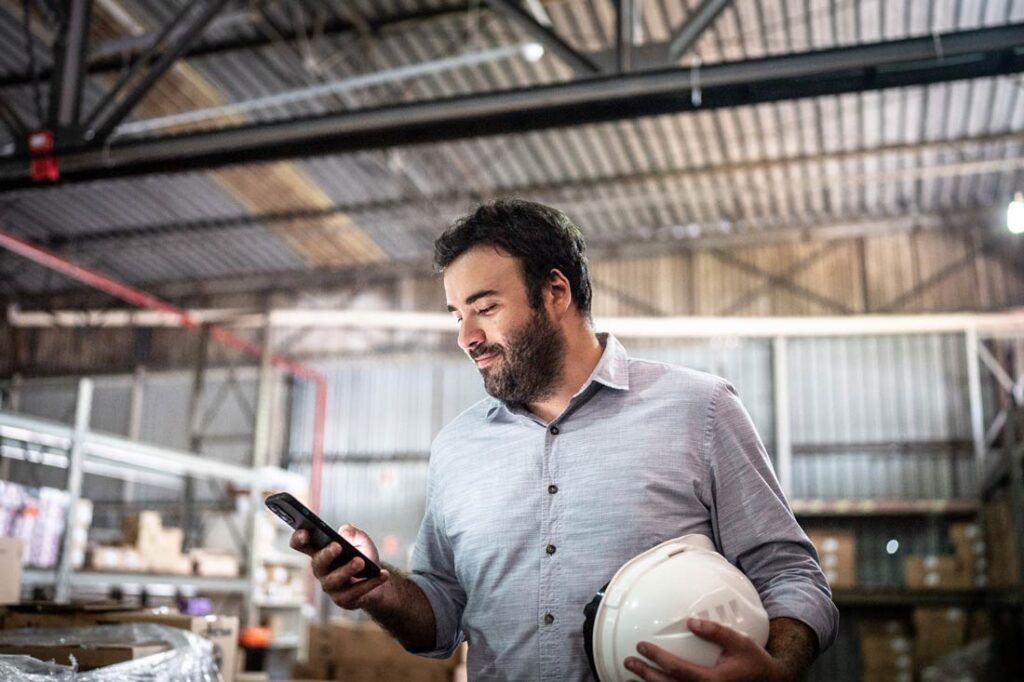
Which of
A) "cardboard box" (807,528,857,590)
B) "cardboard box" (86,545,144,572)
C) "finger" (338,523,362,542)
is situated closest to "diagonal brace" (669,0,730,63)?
"finger" (338,523,362,542)

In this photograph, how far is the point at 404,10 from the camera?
10.1 meters

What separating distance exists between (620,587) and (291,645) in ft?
39.7

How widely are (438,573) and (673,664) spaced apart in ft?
2.90

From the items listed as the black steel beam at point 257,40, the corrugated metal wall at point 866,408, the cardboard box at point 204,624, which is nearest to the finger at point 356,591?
the cardboard box at point 204,624

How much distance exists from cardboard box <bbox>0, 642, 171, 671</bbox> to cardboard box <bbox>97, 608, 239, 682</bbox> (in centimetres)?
Answer: 80

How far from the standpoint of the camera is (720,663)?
1.77 metres

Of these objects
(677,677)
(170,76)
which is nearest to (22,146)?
(170,76)

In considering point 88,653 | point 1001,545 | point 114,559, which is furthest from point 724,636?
point 1001,545

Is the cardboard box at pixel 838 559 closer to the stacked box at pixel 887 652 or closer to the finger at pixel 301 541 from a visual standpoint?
the stacked box at pixel 887 652

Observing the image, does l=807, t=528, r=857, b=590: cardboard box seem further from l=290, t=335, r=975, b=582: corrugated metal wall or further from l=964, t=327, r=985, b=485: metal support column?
l=964, t=327, r=985, b=485: metal support column

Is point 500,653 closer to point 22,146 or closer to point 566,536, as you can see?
point 566,536

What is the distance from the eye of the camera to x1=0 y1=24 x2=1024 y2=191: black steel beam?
490cm

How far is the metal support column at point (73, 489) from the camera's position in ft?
25.4

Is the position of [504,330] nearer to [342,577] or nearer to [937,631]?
[342,577]
